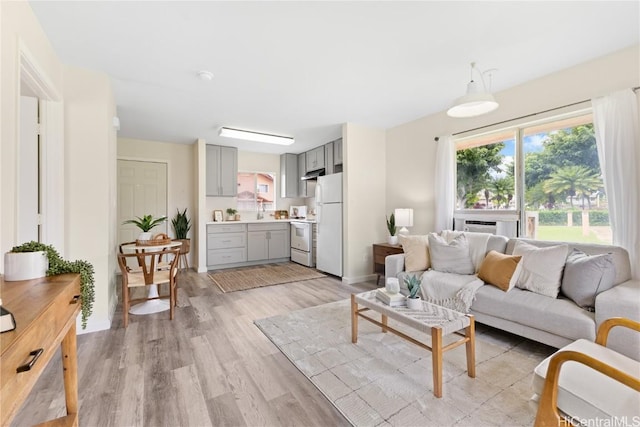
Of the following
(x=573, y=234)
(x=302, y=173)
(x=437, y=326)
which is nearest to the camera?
(x=437, y=326)

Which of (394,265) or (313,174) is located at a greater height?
(313,174)

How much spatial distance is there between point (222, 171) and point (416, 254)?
3.91 metres

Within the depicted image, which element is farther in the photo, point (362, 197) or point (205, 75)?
point (362, 197)

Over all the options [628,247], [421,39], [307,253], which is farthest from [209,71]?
[628,247]

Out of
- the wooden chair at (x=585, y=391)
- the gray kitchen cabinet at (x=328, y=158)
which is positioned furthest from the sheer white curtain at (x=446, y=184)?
the wooden chair at (x=585, y=391)

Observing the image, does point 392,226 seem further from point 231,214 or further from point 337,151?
point 231,214

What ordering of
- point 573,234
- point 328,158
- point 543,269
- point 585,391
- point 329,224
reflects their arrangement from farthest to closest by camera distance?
point 328,158, point 329,224, point 573,234, point 543,269, point 585,391

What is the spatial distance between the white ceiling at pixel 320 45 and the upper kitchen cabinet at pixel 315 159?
6.29 ft

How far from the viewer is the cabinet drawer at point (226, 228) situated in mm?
5086

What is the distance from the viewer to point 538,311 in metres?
2.04

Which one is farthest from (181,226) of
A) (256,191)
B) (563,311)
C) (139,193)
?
(563,311)

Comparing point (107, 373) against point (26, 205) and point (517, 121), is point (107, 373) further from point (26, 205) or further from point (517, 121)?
point (517, 121)

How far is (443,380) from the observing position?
1.79 m

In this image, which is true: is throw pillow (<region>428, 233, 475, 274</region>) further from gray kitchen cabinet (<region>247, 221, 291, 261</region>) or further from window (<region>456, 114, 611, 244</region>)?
gray kitchen cabinet (<region>247, 221, 291, 261</region>)
